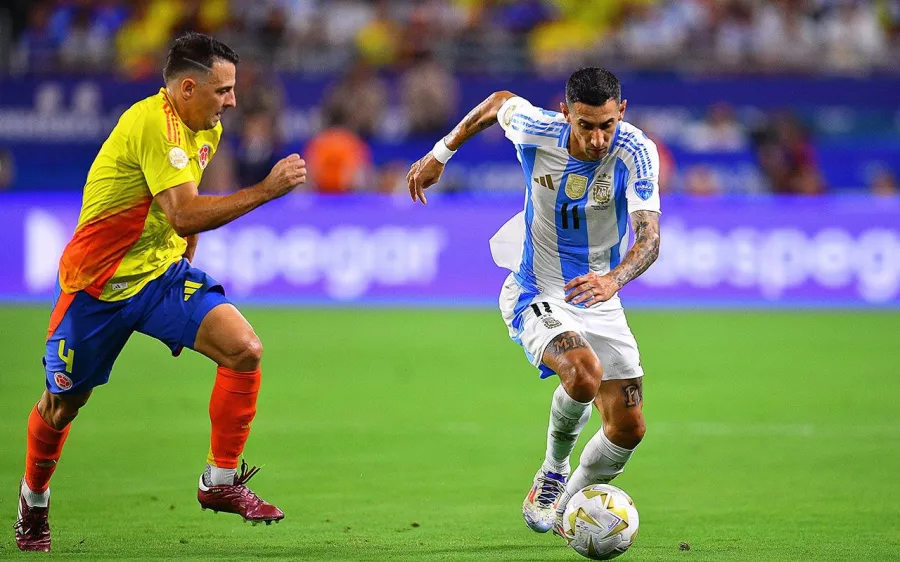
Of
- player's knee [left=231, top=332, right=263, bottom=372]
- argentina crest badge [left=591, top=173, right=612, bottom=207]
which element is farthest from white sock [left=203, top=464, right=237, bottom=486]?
argentina crest badge [left=591, top=173, right=612, bottom=207]

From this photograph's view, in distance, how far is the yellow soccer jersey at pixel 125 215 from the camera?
6.01 meters

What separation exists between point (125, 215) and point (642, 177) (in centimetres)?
239

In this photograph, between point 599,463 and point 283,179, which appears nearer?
point 283,179

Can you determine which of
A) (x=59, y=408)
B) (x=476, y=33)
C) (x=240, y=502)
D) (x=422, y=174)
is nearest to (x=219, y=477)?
(x=240, y=502)

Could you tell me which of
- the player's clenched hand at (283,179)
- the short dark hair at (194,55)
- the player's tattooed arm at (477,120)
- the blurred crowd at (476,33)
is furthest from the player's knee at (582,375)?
the blurred crowd at (476,33)

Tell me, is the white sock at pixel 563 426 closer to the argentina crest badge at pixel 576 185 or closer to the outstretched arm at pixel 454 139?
the argentina crest badge at pixel 576 185

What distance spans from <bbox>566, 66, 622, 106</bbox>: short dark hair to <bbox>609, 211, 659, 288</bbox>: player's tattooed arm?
1.82 feet

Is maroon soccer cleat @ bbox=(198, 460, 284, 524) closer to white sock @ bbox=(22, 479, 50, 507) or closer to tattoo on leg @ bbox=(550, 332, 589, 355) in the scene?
white sock @ bbox=(22, 479, 50, 507)

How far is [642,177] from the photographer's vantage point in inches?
248

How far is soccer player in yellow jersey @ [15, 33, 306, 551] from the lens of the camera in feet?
19.9

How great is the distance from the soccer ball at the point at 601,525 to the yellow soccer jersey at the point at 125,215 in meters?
2.23

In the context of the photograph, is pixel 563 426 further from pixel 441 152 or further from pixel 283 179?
pixel 283 179

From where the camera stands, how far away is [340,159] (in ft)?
57.6

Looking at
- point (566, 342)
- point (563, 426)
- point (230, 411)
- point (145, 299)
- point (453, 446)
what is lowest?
point (453, 446)
